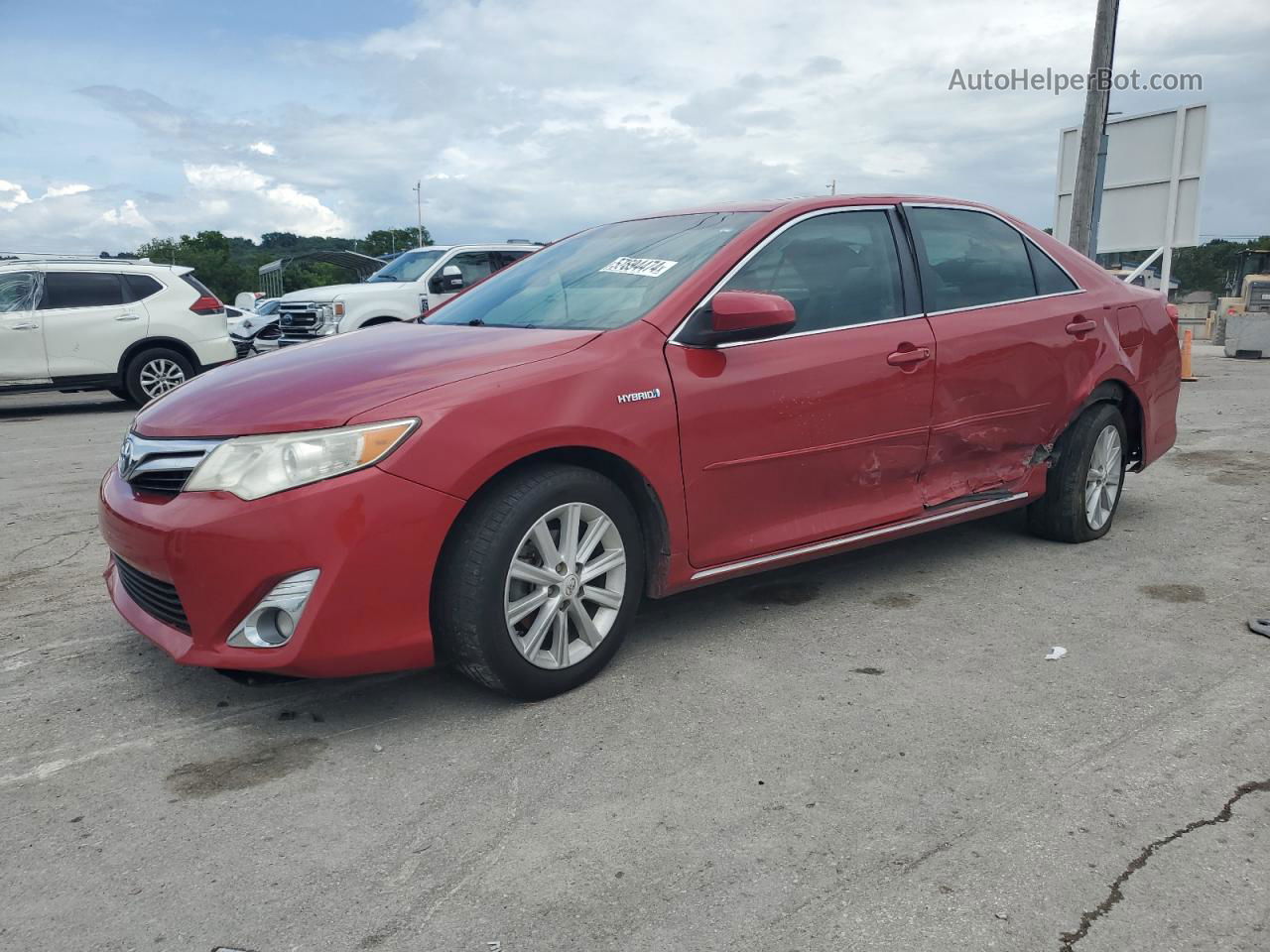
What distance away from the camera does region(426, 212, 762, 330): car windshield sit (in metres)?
3.72

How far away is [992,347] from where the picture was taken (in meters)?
4.37

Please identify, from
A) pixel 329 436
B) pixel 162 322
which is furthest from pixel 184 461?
pixel 162 322

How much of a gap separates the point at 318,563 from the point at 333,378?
0.65 m

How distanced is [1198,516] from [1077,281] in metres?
1.69

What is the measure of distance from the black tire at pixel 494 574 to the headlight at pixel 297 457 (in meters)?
0.34

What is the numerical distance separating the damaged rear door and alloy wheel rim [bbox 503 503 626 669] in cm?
159

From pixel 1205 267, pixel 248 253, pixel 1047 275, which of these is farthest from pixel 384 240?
pixel 1047 275

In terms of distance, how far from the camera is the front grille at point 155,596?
3010 millimetres

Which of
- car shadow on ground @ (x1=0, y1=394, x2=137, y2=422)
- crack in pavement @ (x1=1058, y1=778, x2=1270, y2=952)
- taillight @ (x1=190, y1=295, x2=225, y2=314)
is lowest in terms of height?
car shadow on ground @ (x1=0, y1=394, x2=137, y2=422)

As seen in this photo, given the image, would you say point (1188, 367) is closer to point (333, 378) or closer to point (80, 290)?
point (80, 290)

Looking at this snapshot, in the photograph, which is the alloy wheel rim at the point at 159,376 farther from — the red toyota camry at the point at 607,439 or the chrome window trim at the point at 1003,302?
the chrome window trim at the point at 1003,302

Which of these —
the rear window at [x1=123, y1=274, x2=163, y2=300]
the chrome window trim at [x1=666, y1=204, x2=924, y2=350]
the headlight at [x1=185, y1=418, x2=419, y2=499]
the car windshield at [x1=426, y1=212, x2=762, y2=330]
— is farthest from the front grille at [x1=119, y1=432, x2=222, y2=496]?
the rear window at [x1=123, y1=274, x2=163, y2=300]

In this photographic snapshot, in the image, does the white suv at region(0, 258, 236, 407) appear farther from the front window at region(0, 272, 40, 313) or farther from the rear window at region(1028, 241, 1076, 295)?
the rear window at region(1028, 241, 1076, 295)

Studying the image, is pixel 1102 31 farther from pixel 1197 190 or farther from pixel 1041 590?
pixel 1041 590
